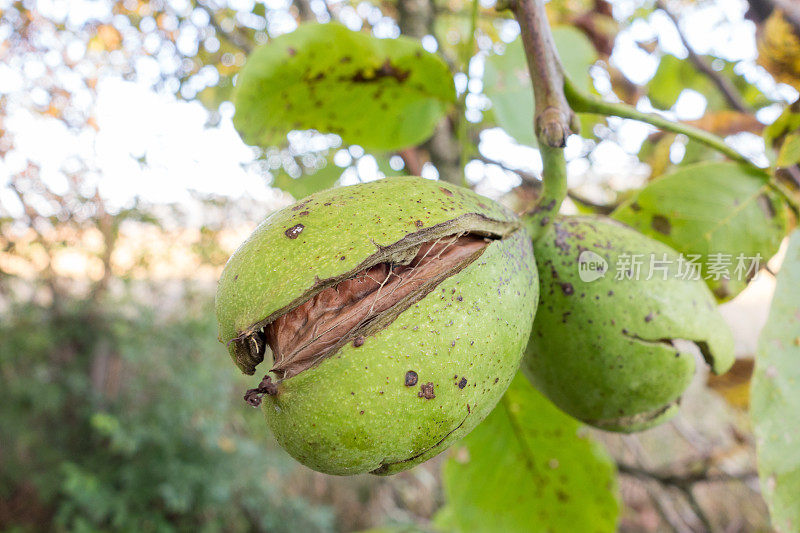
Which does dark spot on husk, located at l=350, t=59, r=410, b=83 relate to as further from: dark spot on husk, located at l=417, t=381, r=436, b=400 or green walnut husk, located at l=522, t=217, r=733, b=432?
dark spot on husk, located at l=417, t=381, r=436, b=400

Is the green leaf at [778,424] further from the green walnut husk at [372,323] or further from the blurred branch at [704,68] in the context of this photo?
the blurred branch at [704,68]

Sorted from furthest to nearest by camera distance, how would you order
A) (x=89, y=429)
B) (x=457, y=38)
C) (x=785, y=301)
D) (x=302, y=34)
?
(x=89, y=429), (x=457, y=38), (x=302, y=34), (x=785, y=301)

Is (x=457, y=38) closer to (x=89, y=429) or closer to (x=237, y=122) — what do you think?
(x=237, y=122)

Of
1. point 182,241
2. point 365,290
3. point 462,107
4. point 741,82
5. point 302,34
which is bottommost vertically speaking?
point 182,241

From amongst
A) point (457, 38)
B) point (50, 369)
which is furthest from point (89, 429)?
A: point (457, 38)

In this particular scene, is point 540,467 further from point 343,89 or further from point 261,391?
point 343,89

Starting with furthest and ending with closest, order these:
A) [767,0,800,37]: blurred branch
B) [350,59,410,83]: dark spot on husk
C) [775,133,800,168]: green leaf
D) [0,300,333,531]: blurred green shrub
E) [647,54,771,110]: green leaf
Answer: [0,300,333,531]: blurred green shrub → [647,54,771,110]: green leaf → [767,0,800,37]: blurred branch → [350,59,410,83]: dark spot on husk → [775,133,800,168]: green leaf

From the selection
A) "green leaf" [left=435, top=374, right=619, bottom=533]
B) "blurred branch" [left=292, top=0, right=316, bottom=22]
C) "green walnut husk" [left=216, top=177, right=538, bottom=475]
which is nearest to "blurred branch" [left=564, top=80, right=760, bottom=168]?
"green walnut husk" [left=216, top=177, right=538, bottom=475]
